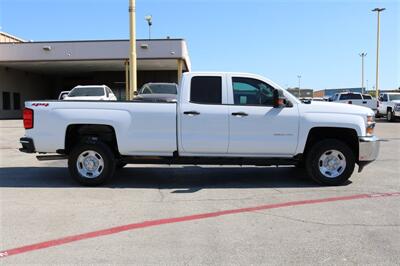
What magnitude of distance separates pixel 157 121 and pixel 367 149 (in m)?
3.73

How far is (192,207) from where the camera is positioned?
6781 mm

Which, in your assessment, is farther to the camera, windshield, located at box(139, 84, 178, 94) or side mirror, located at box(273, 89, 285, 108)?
windshield, located at box(139, 84, 178, 94)

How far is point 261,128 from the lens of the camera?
8148 mm

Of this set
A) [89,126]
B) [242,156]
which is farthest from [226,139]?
[89,126]

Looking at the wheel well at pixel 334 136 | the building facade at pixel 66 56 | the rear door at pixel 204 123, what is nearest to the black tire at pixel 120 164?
the rear door at pixel 204 123

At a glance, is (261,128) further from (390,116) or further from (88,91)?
(390,116)

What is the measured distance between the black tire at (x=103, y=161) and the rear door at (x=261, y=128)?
84.6 inches

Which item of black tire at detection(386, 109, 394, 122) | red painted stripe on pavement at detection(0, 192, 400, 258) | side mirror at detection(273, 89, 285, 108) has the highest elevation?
side mirror at detection(273, 89, 285, 108)

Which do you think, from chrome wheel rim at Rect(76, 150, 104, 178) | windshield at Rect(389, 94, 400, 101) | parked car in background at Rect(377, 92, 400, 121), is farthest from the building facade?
chrome wheel rim at Rect(76, 150, 104, 178)

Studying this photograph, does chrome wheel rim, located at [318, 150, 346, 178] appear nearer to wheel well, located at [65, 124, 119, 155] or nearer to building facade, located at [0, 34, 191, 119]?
wheel well, located at [65, 124, 119, 155]

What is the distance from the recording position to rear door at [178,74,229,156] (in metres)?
8.10

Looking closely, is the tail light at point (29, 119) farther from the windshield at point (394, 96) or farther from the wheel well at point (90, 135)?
the windshield at point (394, 96)

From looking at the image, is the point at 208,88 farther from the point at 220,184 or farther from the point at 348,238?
the point at 348,238

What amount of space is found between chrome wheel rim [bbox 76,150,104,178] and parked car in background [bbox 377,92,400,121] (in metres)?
25.4
